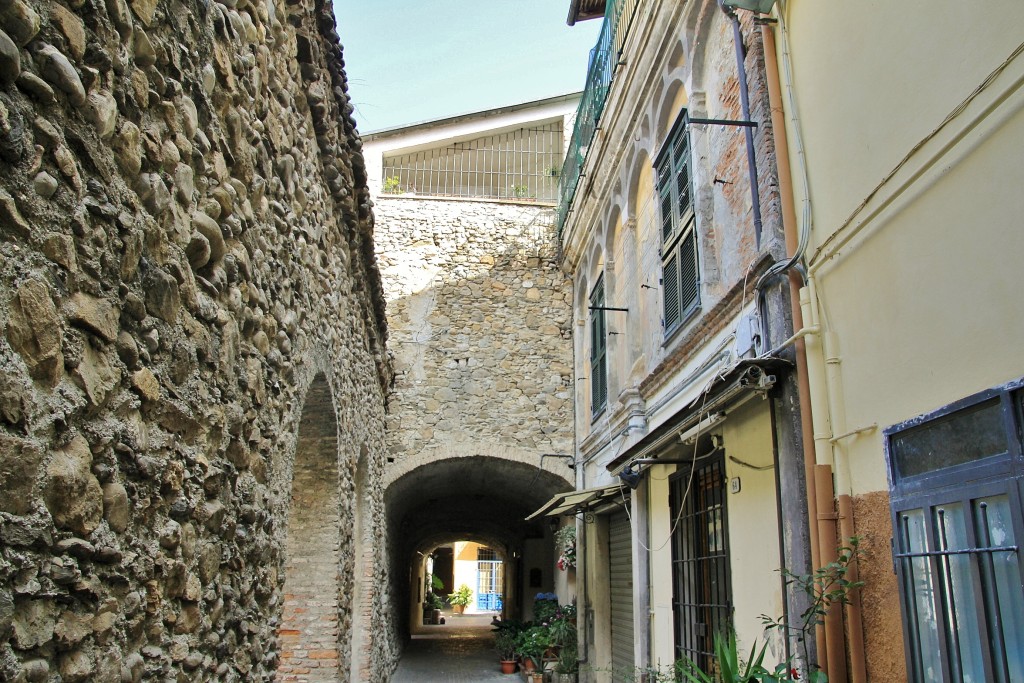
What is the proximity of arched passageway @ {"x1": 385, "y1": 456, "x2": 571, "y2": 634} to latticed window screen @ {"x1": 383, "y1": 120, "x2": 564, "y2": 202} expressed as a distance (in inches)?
186

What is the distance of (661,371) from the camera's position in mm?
7523

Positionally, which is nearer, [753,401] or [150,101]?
[150,101]

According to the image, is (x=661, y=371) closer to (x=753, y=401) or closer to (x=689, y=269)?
(x=689, y=269)

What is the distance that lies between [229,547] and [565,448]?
8921 mm

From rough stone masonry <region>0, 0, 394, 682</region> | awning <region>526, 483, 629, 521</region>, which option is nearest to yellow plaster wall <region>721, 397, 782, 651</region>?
awning <region>526, 483, 629, 521</region>

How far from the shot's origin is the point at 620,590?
9695 millimetres

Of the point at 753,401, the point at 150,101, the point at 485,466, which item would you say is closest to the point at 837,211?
the point at 753,401

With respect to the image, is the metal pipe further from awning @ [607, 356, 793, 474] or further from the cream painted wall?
the cream painted wall

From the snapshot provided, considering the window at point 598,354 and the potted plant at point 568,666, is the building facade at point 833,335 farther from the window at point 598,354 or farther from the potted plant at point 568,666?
the potted plant at point 568,666

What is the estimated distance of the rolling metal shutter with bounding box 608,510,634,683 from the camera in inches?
360

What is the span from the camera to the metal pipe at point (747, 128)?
208 inches

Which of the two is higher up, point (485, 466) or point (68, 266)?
→ point (485, 466)

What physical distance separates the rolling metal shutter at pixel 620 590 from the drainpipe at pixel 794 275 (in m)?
4.78

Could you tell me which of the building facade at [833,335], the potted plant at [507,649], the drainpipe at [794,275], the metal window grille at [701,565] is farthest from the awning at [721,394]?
the potted plant at [507,649]
